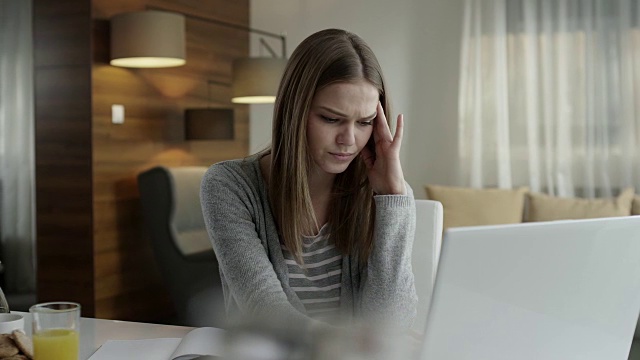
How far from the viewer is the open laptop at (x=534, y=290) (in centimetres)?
69

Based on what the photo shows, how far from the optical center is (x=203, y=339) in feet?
4.03

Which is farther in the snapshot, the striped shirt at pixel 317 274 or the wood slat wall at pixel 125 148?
the wood slat wall at pixel 125 148

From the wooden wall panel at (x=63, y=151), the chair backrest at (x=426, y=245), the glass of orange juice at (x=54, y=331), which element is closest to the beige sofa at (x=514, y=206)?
the wooden wall panel at (x=63, y=151)

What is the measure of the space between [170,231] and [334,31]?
285 cm

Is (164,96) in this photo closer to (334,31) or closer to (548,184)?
(548,184)

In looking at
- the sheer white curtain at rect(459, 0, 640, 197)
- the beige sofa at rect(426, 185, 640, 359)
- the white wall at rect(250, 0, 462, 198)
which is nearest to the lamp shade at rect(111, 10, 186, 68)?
the white wall at rect(250, 0, 462, 198)

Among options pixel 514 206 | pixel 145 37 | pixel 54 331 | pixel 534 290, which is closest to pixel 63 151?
pixel 145 37

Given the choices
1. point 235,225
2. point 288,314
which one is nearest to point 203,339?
point 288,314

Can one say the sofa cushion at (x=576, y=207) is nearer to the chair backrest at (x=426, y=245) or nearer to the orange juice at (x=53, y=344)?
the chair backrest at (x=426, y=245)

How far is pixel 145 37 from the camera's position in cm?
417

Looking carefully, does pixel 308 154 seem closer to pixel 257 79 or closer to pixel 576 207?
pixel 576 207

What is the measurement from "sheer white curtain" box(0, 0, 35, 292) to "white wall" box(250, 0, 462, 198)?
80.5 inches

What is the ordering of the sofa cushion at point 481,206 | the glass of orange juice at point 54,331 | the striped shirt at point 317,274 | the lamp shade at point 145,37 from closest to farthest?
the glass of orange juice at point 54,331 < the striped shirt at point 317,274 < the lamp shade at point 145,37 < the sofa cushion at point 481,206

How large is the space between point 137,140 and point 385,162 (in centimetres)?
323
